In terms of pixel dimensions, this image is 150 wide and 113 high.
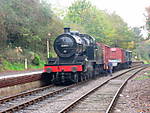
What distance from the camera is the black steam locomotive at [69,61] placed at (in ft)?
53.4

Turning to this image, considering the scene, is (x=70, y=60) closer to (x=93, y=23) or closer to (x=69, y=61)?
(x=69, y=61)

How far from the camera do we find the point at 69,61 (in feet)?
57.0

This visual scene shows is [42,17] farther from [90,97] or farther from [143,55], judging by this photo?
[143,55]

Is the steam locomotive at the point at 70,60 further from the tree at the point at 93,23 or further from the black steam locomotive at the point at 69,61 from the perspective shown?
the tree at the point at 93,23

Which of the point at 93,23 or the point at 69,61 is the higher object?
the point at 93,23

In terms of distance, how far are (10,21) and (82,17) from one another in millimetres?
29229

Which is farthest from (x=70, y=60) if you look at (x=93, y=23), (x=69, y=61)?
(x=93, y=23)

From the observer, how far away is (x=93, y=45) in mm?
19531

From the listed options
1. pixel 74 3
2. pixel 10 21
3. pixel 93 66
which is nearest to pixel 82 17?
pixel 74 3

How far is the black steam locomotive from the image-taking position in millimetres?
16281

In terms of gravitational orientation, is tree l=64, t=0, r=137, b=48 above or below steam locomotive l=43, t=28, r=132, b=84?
above

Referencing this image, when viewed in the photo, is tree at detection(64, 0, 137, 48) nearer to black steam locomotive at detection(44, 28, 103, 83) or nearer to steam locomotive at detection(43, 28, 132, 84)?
steam locomotive at detection(43, 28, 132, 84)

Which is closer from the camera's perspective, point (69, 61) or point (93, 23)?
point (69, 61)

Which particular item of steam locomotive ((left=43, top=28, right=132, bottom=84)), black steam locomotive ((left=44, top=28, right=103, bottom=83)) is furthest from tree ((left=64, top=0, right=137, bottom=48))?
black steam locomotive ((left=44, top=28, right=103, bottom=83))
